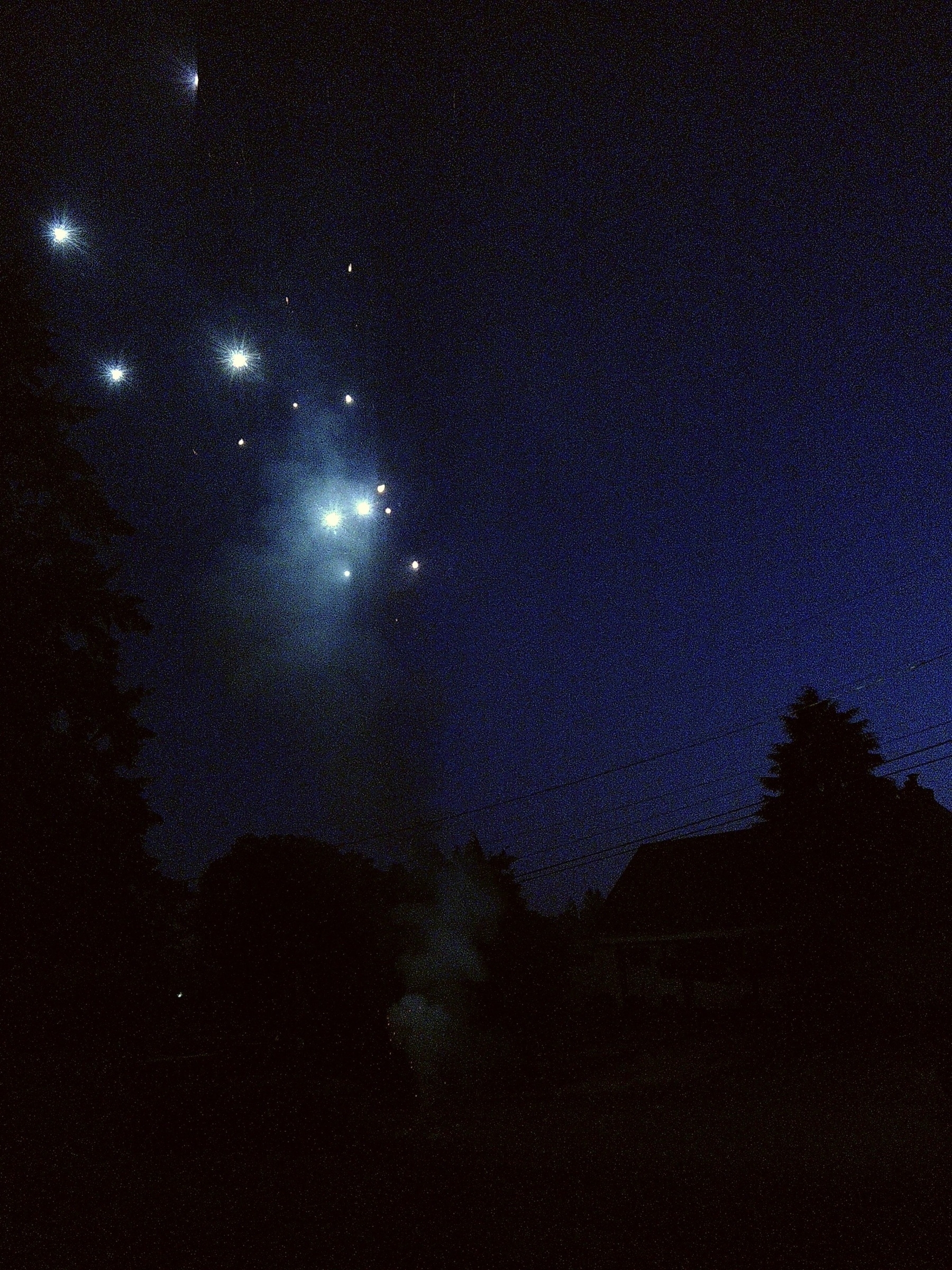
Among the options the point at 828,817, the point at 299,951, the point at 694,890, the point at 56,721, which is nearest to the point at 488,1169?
the point at 56,721

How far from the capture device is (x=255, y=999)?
21.0 metres

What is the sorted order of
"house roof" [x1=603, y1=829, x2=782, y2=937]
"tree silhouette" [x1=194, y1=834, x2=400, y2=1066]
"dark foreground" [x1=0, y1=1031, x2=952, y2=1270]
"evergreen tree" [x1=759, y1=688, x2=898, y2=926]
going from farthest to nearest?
"house roof" [x1=603, y1=829, x2=782, y2=937] → "evergreen tree" [x1=759, y1=688, x2=898, y2=926] → "tree silhouette" [x1=194, y1=834, x2=400, y2=1066] → "dark foreground" [x1=0, y1=1031, x2=952, y2=1270]

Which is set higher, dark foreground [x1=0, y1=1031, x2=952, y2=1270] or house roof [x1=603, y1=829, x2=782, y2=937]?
house roof [x1=603, y1=829, x2=782, y2=937]

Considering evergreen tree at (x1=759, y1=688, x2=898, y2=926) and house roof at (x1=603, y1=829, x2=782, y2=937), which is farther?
house roof at (x1=603, y1=829, x2=782, y2=937)

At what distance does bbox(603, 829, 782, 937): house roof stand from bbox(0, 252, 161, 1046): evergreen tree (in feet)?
65.0

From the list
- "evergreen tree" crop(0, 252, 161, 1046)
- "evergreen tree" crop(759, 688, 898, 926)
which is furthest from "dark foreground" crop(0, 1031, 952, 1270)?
"evergreen tree" crop(759, 688, 898, 926)

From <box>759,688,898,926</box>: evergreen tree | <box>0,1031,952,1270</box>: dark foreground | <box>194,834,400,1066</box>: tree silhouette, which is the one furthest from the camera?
<box>759,688,898,926</box>: evergreen tree

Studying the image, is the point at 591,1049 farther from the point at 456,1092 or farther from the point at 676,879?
the point at 676,879

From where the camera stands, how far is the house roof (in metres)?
28.7

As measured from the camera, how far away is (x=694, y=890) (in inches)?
1261

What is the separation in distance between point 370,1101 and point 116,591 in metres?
10.8

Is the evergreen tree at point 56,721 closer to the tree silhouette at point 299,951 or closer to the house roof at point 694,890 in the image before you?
the tree silhouette at point 299,951

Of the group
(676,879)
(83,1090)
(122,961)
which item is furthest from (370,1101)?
(676,879)

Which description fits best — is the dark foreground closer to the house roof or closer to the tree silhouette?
the tree silhouette
